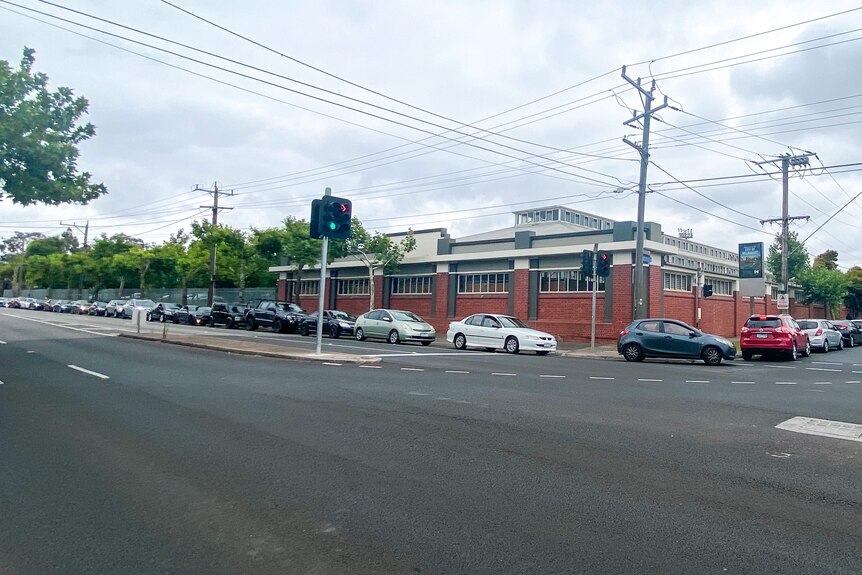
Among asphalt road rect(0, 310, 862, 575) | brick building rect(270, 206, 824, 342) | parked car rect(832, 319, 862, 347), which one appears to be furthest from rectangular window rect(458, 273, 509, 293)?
asphalt road rect(0, 310, 862, 575)

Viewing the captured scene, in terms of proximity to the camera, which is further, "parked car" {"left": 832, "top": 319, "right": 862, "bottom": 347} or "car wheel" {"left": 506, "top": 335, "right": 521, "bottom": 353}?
"parked car" {"left": 832, "top": 319, "right": 862, "bottom": 347}

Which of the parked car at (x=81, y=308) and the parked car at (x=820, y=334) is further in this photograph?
the parked car at (x=81, y=308)

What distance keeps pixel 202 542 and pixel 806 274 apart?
51.4m

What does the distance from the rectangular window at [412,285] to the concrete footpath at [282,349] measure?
37.8ft

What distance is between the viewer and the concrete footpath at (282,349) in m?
15.6

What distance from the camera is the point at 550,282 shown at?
101 feet

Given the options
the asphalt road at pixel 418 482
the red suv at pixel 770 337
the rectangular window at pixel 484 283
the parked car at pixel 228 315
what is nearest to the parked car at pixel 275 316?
the parked car at pixel 228 315

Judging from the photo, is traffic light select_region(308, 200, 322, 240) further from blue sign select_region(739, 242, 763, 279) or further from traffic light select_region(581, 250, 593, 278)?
blue sign select_region(739, 242, 763, 279)

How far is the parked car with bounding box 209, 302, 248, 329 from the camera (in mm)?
35781

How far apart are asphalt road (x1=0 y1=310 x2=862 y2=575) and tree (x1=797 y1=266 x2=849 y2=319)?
41.6 m

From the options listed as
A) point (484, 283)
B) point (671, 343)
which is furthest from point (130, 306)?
point (671, 343)

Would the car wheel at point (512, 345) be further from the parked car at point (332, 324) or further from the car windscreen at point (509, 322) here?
the parked car at point (332, 324)

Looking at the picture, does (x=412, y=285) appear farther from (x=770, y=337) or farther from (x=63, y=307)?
(x=63, y=307)

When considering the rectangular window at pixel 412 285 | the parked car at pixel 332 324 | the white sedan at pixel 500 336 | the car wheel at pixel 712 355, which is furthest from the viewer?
the rectangular window at pixel 412 285
